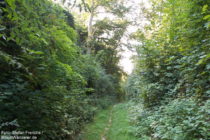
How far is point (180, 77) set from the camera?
4.88m

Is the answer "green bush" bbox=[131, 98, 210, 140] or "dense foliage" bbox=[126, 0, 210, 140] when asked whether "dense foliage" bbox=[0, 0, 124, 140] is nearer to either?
"green bush" bbox=[131, 98, 210, 140]

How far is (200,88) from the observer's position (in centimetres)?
377

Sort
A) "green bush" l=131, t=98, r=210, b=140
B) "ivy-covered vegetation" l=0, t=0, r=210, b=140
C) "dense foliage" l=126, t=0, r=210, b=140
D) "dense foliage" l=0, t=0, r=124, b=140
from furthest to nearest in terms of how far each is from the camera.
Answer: "dense foliage" l=126, t=0, r=210, b=140
"green bush" l=131, t=98, r=210, b=140
"ivy-covered vegetation" l=0, t=0, r=210, b=140
"dense foliage" l=0, t=0, r=124, b=140

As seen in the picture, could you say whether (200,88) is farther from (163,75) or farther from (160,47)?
(160,47)

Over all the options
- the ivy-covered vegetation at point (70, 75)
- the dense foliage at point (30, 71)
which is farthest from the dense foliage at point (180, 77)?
the dense foliage at point (30, 71)

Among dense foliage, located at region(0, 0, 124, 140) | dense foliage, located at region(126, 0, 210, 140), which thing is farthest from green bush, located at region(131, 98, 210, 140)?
dense foliage, located at region(0, 0, 124, 140)

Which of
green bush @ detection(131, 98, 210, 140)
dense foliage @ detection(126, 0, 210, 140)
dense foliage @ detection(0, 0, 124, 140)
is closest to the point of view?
dense foliage @ detection(0, 0, 124, 140)

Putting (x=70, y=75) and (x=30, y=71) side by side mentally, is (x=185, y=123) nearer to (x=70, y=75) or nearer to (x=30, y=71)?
(x=70, y=75)

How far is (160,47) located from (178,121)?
320 cm

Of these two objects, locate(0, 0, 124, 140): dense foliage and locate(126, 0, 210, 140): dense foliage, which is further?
locate(126, 0, 210, 140): dense foliage

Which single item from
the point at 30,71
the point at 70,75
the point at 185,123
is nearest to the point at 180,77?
the point at 185,123

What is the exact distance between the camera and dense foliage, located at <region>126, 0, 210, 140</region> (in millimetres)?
3016

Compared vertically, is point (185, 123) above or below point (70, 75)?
below

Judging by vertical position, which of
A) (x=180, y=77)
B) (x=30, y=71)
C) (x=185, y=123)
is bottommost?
(x=185, y=123)
